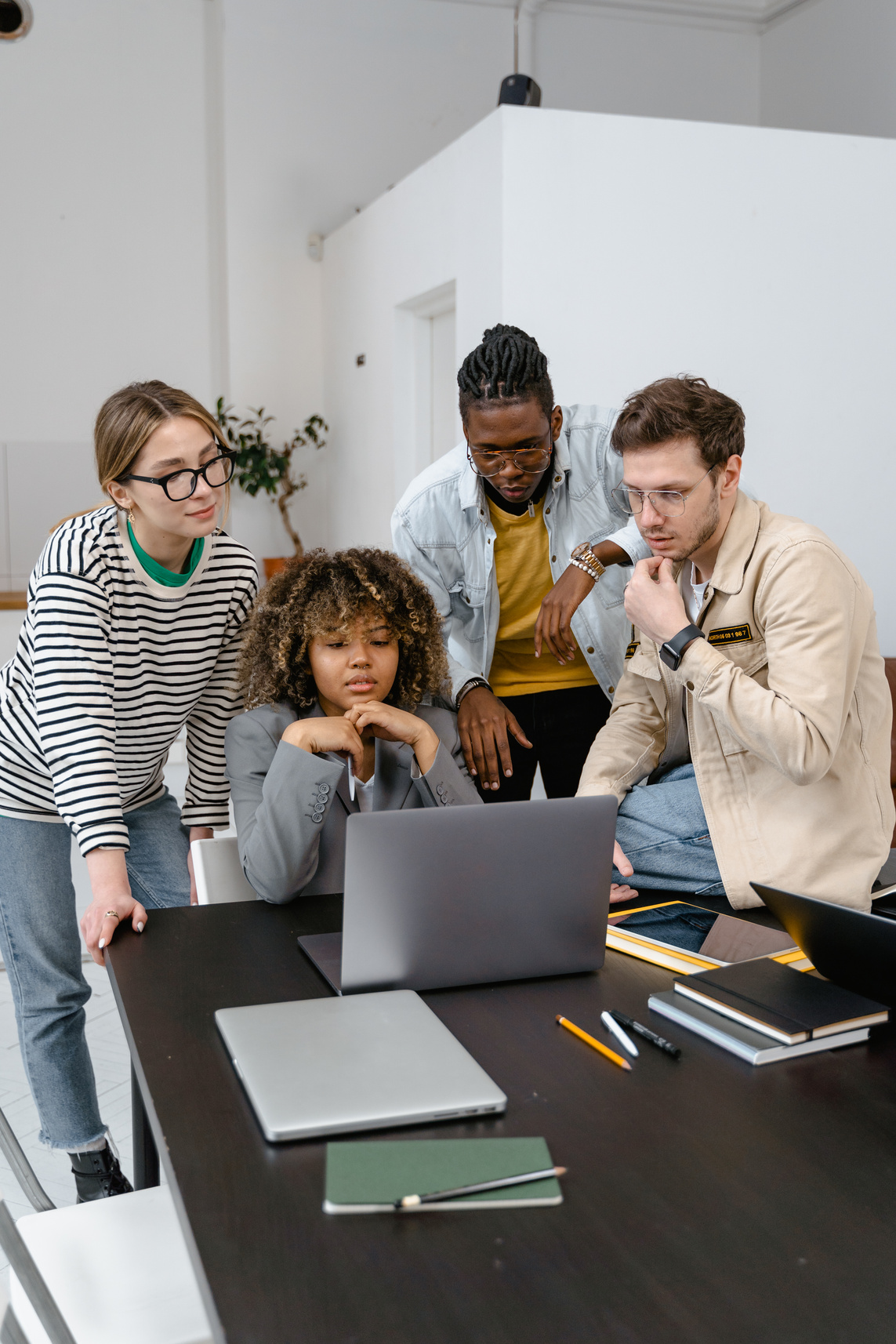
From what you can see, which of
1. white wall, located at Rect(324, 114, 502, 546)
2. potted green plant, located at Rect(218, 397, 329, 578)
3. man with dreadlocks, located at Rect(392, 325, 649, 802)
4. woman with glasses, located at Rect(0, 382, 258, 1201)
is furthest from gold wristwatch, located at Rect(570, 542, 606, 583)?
potted green plant, located at Rect(218, 397, 329, 578)

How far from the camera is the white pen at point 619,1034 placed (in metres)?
1.07

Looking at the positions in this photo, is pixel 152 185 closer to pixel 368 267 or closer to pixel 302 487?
pixel 368 267

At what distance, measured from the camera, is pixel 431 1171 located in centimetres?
83

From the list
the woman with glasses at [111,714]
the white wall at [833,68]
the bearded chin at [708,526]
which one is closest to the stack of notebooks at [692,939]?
the bearded chin at [708,526]

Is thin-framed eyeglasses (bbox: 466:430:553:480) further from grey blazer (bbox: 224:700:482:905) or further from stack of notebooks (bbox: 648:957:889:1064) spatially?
stack of notebooks (bbox: 648:957:889:1064)

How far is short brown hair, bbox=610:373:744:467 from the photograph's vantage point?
1567 millimetres

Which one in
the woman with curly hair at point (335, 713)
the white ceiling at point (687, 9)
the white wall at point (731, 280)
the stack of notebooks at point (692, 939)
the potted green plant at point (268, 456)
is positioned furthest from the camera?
the white ceiling at point (687, 9)

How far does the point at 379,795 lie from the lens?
175 centimetres

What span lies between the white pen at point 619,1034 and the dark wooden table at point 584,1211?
19 millimetres

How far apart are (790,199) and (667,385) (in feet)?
9.91

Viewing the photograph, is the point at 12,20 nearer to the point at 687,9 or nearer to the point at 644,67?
the point at 644,67

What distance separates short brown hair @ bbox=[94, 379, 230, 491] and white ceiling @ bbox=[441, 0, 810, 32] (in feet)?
19.6

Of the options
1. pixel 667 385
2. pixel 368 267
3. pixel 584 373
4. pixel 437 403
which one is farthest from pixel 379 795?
pixel 368 267

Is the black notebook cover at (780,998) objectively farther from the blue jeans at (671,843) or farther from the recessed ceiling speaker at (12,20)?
the recessed ceiling speaker at (12,20)
